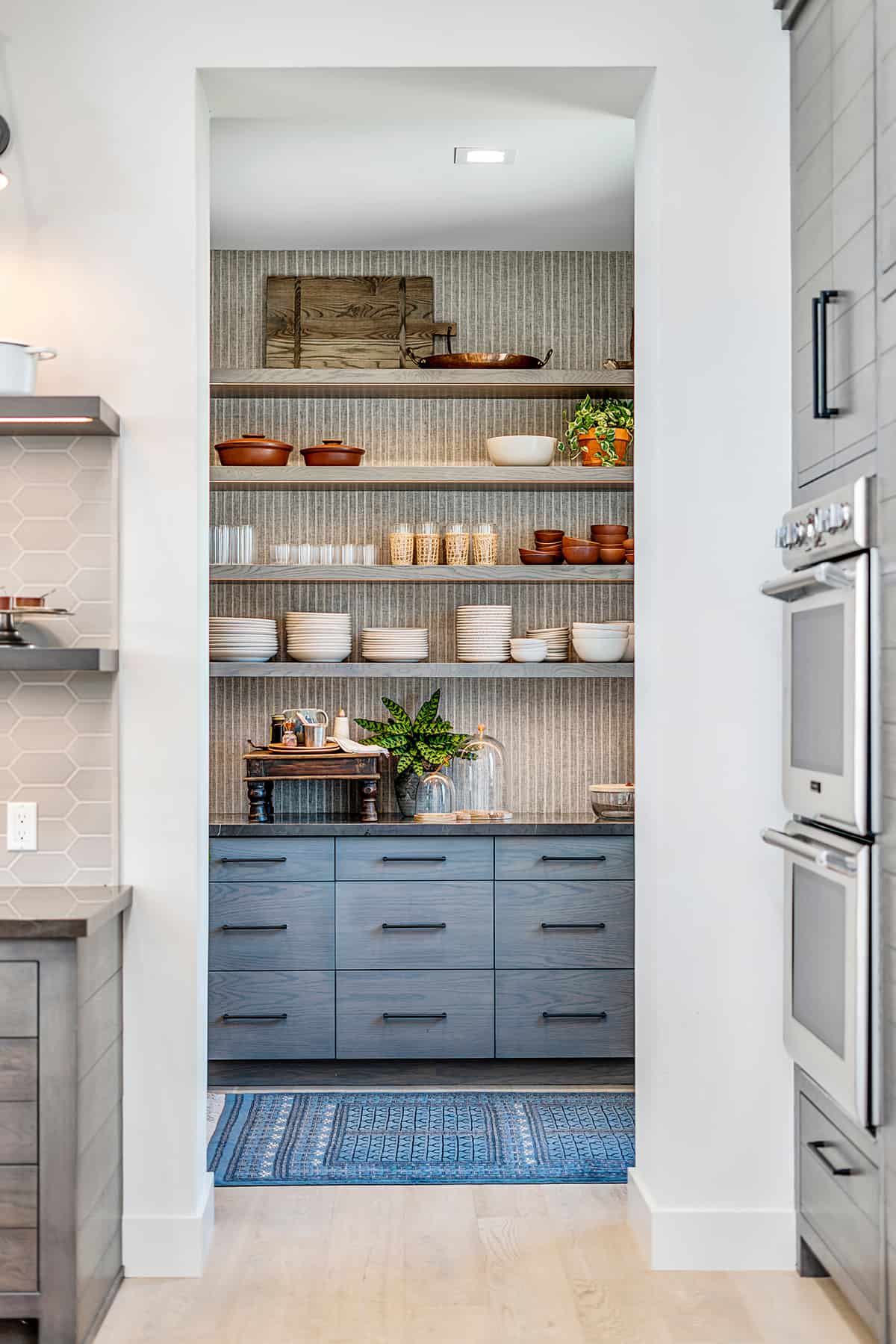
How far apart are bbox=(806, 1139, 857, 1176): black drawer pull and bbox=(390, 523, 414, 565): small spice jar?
238cm

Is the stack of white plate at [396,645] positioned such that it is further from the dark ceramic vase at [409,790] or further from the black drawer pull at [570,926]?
the black drawer pull at [570,926]

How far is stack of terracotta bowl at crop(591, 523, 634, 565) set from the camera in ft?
13.9

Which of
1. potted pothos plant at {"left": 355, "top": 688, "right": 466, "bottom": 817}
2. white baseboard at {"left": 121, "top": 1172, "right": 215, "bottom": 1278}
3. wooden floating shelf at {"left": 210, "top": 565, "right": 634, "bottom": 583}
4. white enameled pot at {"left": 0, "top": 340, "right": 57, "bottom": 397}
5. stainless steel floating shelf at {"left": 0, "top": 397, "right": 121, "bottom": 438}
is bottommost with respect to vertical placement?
white baseboard at {"left": 121, "top": 1172, "right": 215, "bottom": 1278}

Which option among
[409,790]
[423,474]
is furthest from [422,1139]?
[423,474]

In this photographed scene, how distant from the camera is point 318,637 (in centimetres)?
425

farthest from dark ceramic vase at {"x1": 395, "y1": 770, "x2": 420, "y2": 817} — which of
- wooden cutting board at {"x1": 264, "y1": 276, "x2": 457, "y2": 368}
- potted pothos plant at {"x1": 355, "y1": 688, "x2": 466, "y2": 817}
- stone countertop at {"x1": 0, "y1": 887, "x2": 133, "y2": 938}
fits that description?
stone countertop at {"x1": 0, "y1": 887, "x2": 133, "y2": 938}

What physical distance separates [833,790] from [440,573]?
2.14 meters

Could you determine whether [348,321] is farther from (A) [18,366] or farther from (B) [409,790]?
(A) [18,366]

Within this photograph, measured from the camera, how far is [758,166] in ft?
8.84

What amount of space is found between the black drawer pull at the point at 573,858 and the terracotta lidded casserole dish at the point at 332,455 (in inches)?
60.0

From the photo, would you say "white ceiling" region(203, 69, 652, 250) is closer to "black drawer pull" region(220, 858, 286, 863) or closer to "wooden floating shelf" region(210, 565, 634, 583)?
"wooden floating shelf" region(210, 565, 634, 583)

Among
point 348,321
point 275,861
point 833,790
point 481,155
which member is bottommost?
→ point 275,861

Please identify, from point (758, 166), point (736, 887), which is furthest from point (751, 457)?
point (736, 887)

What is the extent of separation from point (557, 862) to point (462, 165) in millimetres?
2204
